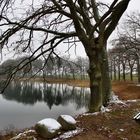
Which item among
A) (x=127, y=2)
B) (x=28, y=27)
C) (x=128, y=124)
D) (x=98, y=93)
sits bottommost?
(x=128, y=124)

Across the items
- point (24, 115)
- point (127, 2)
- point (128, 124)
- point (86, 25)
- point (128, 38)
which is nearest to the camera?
point (128, 124)

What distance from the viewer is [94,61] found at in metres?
13.7

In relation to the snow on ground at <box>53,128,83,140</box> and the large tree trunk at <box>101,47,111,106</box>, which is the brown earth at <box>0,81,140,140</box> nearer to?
the snow on ground at <box>53,128,83,140</box>

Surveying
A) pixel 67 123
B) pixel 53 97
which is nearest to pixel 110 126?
pixel 67 123

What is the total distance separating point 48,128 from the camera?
384 inches

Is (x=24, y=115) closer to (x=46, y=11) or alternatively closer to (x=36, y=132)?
(x=46, y=11)

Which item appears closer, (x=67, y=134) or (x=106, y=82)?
(x=67, y=134)

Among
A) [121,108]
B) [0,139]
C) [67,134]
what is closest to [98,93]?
[121,108]

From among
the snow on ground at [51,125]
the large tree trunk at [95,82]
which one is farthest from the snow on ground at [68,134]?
the large tree trunk at [95,82]

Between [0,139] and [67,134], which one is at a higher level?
[67,134]

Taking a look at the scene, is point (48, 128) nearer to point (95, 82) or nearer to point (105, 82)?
point (95, 82)

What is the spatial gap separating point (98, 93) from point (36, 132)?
167 inches

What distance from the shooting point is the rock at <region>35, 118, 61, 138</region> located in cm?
967

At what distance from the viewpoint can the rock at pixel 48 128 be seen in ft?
31.7
